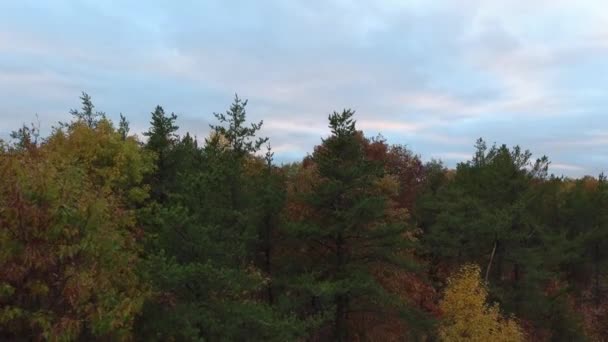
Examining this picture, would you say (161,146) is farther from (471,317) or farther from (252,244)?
(471,317)

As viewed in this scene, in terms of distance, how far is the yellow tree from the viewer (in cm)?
3216

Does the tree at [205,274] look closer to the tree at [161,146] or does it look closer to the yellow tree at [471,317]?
the tree at [161,146]

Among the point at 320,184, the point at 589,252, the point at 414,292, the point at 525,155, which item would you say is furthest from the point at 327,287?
the point at 589,252

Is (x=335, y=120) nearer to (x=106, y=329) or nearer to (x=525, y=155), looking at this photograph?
(x=106, y=329)

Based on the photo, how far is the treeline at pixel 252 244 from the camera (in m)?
14.8

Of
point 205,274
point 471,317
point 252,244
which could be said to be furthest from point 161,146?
point 471,317

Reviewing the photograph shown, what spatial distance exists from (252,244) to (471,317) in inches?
596

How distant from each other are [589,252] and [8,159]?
5455cm

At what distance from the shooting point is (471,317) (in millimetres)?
33125

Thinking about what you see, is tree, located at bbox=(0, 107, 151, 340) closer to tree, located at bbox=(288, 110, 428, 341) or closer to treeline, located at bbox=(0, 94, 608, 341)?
treeline, located at bbox=(0, 94, 608, 341)

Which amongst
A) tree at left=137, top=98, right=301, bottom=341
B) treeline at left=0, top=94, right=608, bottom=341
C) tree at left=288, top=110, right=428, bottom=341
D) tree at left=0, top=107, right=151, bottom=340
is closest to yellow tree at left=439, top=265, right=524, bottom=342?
treeline at left=0, top=94, right=608, bottom=341

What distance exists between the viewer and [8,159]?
17281 millimetres

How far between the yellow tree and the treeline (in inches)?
4.5

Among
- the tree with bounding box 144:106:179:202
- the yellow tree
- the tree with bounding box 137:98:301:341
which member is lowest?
the yellow tree
